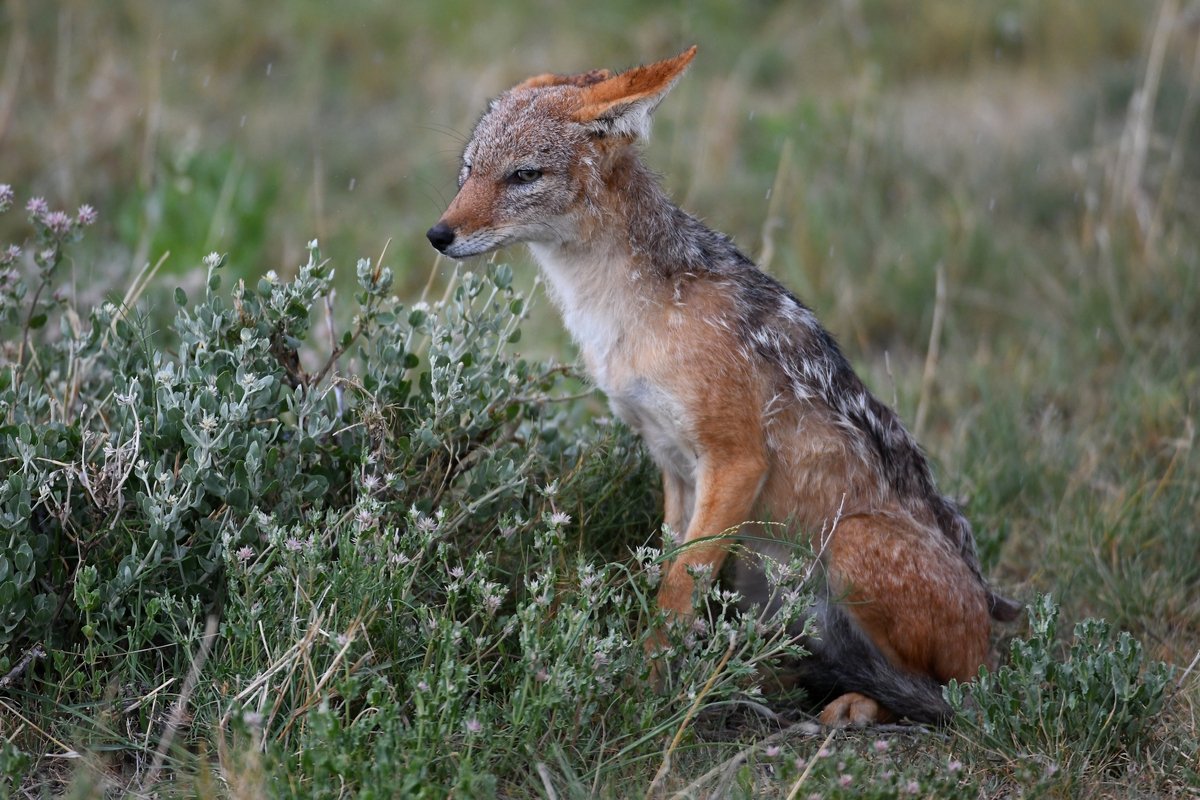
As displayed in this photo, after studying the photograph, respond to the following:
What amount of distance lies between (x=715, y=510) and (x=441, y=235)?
4.32 ft

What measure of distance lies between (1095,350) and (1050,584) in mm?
2309

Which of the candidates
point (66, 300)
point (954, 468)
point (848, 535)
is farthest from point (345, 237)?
point (848, 535)

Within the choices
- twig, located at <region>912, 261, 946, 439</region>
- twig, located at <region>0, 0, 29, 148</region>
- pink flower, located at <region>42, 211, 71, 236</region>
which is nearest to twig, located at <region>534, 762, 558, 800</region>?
pink flower, located at <region>42, 211, 71, 236</region>

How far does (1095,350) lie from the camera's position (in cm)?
713

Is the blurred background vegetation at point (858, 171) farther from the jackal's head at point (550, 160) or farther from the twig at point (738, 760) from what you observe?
the twig at point (738, 760)

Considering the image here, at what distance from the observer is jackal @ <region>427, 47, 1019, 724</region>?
4.36 meters

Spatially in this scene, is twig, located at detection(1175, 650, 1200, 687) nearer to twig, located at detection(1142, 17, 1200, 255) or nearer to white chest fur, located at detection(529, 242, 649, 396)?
white chest fur, located at detection(529, 242, 649, 396)

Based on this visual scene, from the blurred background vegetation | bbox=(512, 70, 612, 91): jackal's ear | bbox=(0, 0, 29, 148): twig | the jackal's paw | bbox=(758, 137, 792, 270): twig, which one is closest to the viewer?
the jackal's paw

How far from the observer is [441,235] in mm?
4297

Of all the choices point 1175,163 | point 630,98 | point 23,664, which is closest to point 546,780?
point 23,664

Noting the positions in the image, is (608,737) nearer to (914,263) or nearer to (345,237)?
(914,263)

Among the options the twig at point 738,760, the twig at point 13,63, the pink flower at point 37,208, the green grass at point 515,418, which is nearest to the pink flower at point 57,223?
the pink flower at point 37,208

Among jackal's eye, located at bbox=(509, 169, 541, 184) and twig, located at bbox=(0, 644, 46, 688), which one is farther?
jackal's eye, located at bbox=(509, 169, 541, 184)

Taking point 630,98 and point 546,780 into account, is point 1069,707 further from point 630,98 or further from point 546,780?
point 630,98
